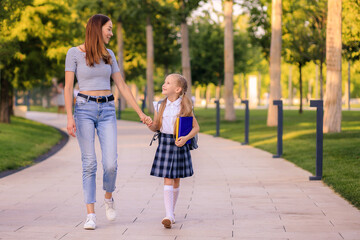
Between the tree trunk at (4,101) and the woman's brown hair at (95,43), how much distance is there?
18.8 meters

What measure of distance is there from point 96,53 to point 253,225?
224cm

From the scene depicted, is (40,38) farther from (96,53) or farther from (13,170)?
(96,53)

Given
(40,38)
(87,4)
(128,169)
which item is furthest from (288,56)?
(128,169)

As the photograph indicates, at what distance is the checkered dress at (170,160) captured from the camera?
6539 mm

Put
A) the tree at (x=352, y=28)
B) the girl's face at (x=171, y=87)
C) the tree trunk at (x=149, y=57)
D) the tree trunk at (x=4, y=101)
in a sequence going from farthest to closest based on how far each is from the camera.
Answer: the tree trunk at (x=149, y=57) → the tree trunk at (x=4, y=101) → the tree at (x=352, y=28) → the girl's face at (x=171, y=87)

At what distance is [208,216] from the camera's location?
7109mm

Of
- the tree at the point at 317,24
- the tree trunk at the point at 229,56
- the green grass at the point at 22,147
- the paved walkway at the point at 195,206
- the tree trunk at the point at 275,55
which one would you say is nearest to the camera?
the paved walkway at the point at 195,206

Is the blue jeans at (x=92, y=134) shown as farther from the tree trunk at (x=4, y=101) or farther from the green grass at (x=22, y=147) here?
the tree trunk at (x=4, y=101)

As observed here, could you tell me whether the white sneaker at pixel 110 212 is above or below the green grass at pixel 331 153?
above

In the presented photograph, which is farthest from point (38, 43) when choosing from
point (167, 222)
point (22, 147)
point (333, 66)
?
point (167, 222)

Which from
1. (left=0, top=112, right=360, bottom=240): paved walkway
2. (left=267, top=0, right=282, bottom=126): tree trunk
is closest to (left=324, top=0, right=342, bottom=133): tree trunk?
(left=267, top=0, right=282, bottom=126): tree trunk

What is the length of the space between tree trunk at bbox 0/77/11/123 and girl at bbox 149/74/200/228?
18.8 metres

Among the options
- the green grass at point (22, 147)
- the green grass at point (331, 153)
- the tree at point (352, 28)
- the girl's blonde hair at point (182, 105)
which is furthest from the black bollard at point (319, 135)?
the tree at point (352, 28)

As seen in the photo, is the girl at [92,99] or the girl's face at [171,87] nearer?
the girl at [92,99]
